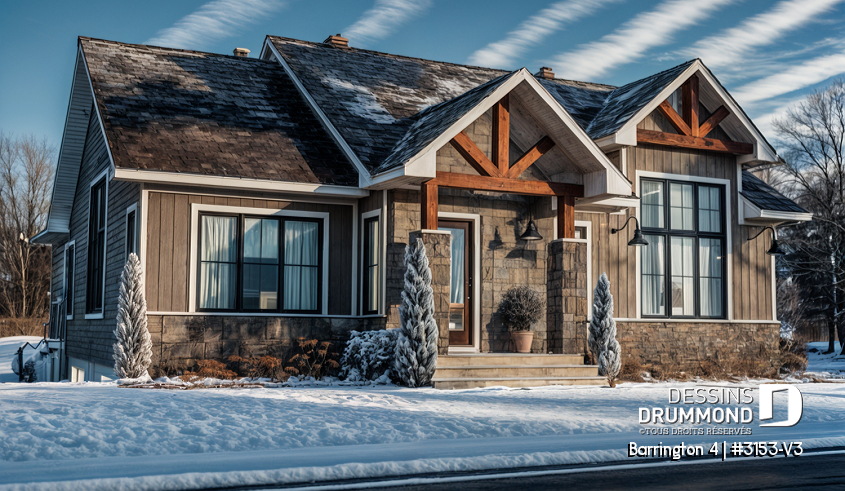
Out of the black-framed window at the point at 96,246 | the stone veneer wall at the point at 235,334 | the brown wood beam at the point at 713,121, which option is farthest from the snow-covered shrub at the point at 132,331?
the brown wood beam at the point at 713,121

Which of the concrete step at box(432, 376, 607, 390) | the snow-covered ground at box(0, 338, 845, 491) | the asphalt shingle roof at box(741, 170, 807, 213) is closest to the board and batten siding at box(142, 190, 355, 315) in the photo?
the snow-covered ground at box(0, 338, 845, 491)

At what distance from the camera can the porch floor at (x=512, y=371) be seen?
39.0ft

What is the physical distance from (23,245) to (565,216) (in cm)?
3472

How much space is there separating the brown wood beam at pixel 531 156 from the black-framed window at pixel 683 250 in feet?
9.34

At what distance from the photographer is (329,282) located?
1373cm

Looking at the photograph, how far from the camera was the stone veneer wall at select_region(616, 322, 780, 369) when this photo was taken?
588 inches

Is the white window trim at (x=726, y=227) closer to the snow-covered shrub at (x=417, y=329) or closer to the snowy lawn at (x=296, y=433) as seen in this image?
the snowy lawn at (x=296, y=433)

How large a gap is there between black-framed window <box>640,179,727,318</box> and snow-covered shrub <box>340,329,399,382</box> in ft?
18.5

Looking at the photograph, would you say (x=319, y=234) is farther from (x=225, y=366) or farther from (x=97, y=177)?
(x=97, y=177)

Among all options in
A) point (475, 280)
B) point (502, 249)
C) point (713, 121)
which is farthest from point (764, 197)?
point (475, 280)

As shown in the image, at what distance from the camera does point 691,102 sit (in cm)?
1525

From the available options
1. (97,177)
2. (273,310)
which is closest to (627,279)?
(273,310)

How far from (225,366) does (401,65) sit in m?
8.53

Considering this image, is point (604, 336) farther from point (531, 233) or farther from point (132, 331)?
point (132, 331)
